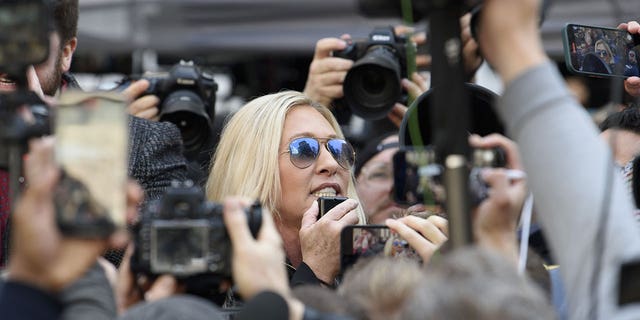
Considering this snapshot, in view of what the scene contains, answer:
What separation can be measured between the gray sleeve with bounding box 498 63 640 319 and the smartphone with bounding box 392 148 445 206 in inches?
9.2

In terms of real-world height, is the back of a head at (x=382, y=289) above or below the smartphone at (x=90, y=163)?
below

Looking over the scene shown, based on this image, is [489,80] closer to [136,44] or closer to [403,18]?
[136,44]

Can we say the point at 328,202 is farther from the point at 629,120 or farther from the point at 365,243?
the point at 629,120

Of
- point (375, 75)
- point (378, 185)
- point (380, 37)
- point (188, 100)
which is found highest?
point (380, 37)

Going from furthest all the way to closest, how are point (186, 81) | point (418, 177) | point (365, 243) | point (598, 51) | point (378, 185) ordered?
point (378, 185) < point (186, 81) < point (598, 51) < point (365, 243) < point (418, 177)

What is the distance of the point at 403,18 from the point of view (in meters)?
2.81

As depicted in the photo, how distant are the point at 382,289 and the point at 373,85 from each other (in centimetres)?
235

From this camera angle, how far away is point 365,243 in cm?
331

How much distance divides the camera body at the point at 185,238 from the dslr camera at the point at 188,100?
2.17 metres

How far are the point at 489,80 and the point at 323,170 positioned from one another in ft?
11.2

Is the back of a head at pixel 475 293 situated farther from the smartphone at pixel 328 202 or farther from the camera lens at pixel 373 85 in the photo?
the camera lens at pixel 373 85

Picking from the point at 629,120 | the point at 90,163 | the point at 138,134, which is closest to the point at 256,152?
the point at 138,134

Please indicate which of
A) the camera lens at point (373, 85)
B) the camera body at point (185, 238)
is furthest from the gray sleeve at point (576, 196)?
the camera lens at point (373, 85)

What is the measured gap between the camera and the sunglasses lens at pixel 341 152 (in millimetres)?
4570
